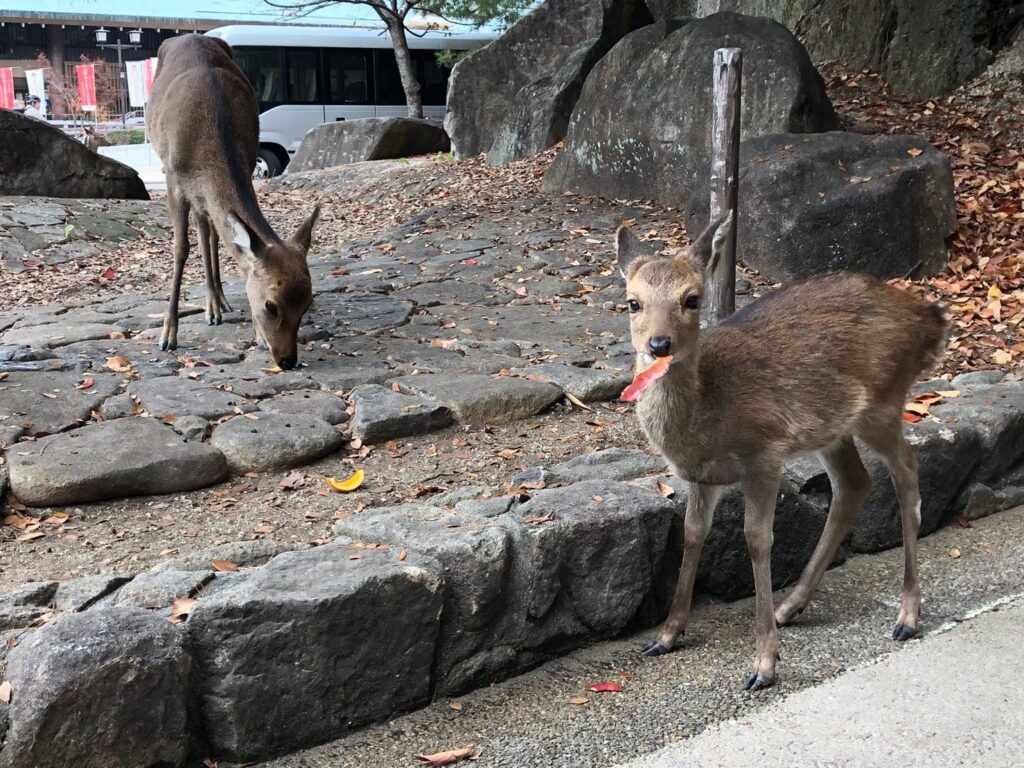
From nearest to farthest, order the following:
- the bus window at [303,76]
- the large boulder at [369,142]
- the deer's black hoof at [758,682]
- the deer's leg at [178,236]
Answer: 1. the deer's black hoof at [758,682]
2. the deer's leg at [178,236]
3. the large boulder at [369,142]
4. the bus window at [303,76]

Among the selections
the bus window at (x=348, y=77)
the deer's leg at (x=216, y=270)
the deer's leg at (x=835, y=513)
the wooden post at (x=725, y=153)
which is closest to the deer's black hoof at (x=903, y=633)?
the deer's leg at (x=835, y=513)

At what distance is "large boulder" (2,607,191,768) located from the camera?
9.52ft

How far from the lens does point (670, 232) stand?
935 cm

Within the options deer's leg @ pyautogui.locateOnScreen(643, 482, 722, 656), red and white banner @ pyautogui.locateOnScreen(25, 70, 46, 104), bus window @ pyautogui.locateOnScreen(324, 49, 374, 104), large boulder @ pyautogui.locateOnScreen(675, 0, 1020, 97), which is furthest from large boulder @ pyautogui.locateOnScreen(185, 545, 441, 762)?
red and white banner @ pyautogui.locateOnScreen(25, 70, 46, 104)

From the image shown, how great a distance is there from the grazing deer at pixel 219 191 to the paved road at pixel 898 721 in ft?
12.6

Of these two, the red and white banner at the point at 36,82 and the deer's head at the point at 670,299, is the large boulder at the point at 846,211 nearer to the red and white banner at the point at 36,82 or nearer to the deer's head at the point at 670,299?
the deer's head at the point at 670,299

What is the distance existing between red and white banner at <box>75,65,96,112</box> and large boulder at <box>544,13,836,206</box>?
1709 cm

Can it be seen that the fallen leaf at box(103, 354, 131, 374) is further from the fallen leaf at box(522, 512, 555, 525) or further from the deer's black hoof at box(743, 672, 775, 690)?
the deer's black hoof at box(743, 672, 775, 690)

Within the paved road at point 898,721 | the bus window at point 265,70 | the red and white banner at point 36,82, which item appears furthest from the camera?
the red and white banner at point 36,82

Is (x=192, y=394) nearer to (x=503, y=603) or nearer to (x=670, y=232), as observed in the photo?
(x=503, y=603)

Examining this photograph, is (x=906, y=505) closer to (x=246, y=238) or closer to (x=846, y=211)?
(x=246, y=238)

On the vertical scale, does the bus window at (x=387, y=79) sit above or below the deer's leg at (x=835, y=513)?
above

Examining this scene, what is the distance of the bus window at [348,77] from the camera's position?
24.3m

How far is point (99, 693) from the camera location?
2963mm
